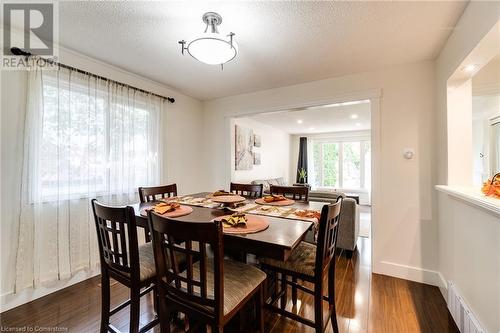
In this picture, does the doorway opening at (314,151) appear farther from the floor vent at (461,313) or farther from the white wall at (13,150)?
the white wall at (13,150)

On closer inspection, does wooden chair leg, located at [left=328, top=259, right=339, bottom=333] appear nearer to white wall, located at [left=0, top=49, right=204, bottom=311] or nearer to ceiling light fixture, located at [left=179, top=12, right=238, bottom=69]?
ceiling light fixture, located at [left=179, top=12, right=238, bottom=69]

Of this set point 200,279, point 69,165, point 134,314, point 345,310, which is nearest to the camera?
point 200,279

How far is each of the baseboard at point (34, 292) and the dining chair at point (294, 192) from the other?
7.13ft

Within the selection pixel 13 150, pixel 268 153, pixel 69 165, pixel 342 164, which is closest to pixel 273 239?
pixel 69 165

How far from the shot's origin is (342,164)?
708 centimetres

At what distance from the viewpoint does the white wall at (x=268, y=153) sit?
4.91m

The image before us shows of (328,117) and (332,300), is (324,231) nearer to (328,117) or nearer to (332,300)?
(332,300)

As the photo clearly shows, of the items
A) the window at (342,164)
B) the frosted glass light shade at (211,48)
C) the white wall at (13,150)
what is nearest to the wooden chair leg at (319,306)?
the frosted glass light shade at (211,48)

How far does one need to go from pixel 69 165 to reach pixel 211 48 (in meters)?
1.78

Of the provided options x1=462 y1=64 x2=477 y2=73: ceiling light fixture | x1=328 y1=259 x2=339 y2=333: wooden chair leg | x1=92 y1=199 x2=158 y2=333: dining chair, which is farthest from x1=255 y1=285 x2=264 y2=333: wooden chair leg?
x1=462 y1=64 x2=477 y2=73: ceiling light fixture

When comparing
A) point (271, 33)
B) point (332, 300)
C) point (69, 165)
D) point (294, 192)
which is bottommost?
point (332, 300)

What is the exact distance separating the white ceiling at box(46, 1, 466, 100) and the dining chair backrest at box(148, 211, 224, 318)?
1.49 metres

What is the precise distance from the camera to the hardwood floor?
161 cm

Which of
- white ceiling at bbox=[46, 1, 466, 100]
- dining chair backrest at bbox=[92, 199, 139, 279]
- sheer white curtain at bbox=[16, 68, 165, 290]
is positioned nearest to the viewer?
dining chair backrest at bbox=[92, 199, 139, 279]
